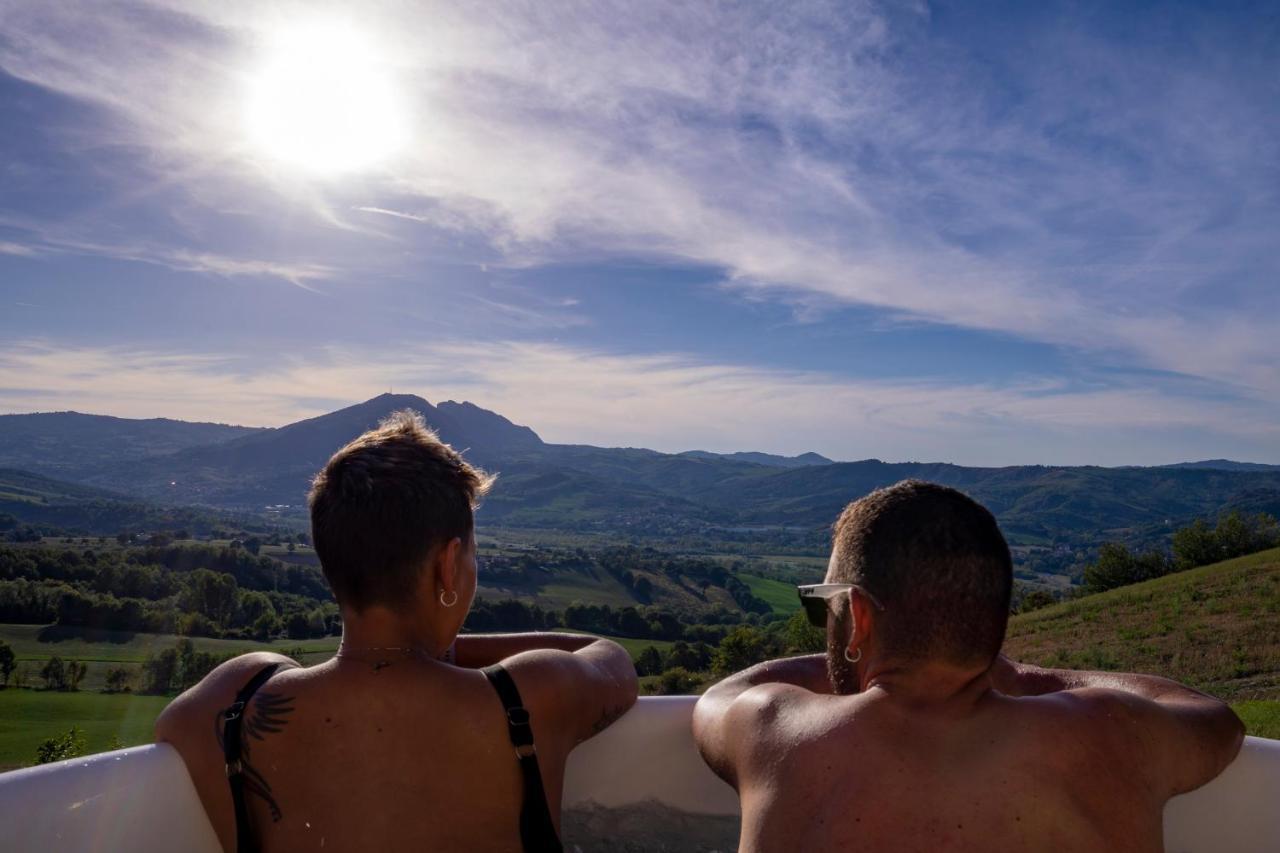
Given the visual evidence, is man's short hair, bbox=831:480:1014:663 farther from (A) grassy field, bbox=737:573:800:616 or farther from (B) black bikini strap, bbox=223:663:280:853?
(A) grassy field, bbox=737:573:800:616

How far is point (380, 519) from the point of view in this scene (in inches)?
78.9

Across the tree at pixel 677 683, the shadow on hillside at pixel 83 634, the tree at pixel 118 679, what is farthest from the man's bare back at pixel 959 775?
the shadow on hillside at pixel 83 634

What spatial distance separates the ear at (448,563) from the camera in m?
2.06

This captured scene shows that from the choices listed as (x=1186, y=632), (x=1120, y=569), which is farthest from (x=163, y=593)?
(x=1120, y=569)

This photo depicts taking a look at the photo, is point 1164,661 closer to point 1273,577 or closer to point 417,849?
point 1273,577

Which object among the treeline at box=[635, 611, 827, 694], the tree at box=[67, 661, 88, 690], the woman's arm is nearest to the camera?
the woman's arm

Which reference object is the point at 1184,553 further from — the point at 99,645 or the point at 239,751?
the point at 99,645

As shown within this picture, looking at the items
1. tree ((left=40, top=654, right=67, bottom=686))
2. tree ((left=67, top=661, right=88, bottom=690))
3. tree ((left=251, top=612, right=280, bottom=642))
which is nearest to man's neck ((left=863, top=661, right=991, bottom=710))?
tree ((left=40, top=654, right=67, bottom=686))

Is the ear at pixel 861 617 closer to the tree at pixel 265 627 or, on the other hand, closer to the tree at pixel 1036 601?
the tree at pixel 1036 601

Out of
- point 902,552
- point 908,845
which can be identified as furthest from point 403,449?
point 908,845

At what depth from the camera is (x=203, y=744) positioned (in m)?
2.33

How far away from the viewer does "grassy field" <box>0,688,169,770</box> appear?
19.4 metres

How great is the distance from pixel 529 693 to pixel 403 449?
0.70m

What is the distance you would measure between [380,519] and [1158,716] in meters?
1.89
